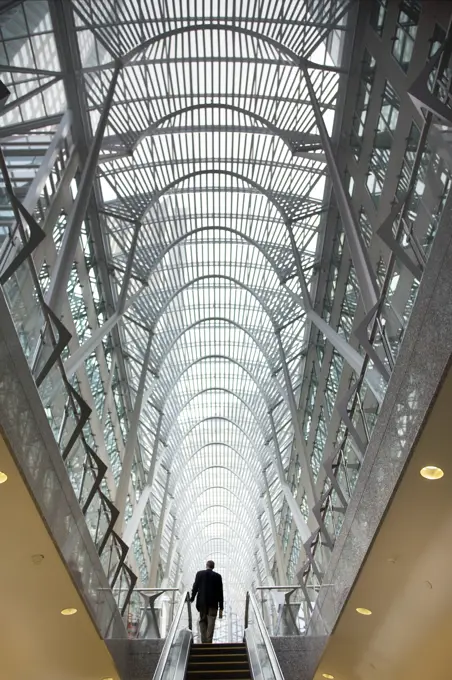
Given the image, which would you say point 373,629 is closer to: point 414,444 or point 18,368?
point 414,444

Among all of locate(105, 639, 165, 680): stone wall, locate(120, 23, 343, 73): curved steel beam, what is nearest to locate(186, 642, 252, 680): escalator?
locate(105, 639, 165, 680): stone wall

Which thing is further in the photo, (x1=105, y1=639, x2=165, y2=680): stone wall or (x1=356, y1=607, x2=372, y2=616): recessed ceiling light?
(x1=105, y1=639, x2=165, y2=680): stone wall

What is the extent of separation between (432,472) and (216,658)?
7291mm

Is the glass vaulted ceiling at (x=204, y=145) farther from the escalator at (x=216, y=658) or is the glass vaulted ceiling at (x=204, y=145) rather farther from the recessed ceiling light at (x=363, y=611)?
the recessed ceiling light at (x=363, y=611)

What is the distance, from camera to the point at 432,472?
265 inches

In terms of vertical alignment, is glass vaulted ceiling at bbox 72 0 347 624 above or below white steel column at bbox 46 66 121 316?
above

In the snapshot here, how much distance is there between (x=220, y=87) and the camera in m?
21.7

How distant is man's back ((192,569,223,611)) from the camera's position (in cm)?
1327

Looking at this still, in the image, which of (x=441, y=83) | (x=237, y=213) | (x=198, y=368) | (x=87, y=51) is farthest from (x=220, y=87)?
(x=198, y=368)

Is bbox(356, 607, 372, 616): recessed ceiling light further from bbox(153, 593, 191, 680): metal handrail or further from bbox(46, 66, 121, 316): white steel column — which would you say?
bbox(46, 66, 121, 316): white steel column

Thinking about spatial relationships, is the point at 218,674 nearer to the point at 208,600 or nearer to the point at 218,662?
the point at 218,662

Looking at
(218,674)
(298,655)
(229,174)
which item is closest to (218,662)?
(218,674)

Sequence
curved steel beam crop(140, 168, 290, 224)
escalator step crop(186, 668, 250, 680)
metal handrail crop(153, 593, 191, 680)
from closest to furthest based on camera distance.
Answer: metal handrail crop(153, 593, 191, 680) < escalator step crop(186, 668, 250, 680) < curved steel beam crop(140, 168, 290, 224)

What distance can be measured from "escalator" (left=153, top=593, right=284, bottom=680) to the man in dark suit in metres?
Result: 0.37
